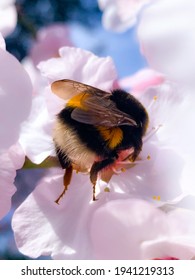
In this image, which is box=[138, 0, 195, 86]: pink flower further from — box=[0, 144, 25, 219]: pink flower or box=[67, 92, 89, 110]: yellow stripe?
box=[0, 144, 25, 219]: pink flower

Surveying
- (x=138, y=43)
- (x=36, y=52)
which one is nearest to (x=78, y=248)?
(x=138, y=43)

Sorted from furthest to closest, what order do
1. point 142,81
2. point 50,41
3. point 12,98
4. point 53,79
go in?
point 50,41 < point 142,81 < point 53,79 < point 12,98

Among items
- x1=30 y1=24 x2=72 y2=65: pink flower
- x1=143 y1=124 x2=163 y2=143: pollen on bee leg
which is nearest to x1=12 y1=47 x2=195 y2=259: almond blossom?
x1=143 y1=124 x2=163 y2=143: pollen on bee leg

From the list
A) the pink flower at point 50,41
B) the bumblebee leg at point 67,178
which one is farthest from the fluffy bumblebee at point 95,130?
the pink flower at point 50,41

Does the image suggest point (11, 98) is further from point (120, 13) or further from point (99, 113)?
point (120, 13)

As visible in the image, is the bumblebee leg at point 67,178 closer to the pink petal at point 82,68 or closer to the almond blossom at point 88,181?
the almond blossom at point 88,181

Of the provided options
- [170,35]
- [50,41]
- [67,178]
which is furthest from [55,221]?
[50,41]
